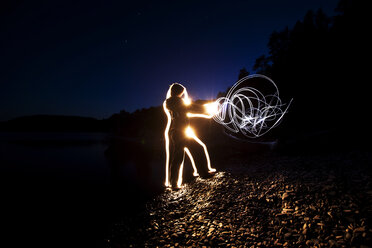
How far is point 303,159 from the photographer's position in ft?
20.8

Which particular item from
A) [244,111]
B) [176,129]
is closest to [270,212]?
[176,129]

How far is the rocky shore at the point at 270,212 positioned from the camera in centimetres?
272

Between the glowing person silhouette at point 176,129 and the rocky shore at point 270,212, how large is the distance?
0.79m

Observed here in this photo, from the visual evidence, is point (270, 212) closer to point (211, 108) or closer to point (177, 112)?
point (211, 108)

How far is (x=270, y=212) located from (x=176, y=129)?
358 centimetres

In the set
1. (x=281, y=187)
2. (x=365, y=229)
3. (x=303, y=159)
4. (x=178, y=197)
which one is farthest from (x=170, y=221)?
(x=303, y=159)

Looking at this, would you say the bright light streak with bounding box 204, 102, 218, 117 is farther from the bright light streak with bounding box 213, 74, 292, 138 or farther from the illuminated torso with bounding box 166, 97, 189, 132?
the illuminated torso with bounding box 166, 97, 189, 132

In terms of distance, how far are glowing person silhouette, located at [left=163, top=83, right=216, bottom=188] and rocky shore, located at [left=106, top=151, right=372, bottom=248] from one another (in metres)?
0.79

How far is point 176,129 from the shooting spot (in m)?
5.78

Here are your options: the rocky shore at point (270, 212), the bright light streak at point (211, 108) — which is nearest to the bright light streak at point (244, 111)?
the bright light streak at point (211, 108)

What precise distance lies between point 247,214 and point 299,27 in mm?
20824

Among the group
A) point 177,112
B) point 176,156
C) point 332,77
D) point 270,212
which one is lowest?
point 270,212

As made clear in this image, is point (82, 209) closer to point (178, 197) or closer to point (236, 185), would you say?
point (178, 197)

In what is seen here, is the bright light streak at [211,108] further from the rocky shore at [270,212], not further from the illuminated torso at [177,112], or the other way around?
the rocky shore at [270,212]
